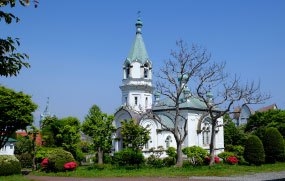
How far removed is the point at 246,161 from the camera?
79.7ft

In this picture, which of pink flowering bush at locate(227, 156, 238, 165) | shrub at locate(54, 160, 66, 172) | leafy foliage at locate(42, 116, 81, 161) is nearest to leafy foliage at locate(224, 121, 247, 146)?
pink flowering bush at locate(227, 156, 238, 165)

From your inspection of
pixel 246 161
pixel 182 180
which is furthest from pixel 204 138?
pixel 182 180

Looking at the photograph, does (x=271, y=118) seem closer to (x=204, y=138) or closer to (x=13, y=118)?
(x=204, y=138)

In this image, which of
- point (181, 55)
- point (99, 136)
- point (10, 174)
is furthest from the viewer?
point (99, 136)

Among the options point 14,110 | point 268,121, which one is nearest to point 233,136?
point 268,121

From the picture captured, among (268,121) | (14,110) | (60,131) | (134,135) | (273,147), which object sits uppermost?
(14,110)

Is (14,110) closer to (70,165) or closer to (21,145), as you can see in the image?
(70,165)

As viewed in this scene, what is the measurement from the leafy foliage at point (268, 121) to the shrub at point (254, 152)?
1300cm

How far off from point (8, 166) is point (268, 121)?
35540 mm

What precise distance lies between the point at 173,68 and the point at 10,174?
1545 cm

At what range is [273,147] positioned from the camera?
82.0 ft

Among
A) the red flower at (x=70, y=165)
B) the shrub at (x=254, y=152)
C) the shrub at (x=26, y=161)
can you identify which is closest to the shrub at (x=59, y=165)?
the red flower at (x=70, y=165)

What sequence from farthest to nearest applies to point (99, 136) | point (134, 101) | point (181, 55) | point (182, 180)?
point (134, 101) → point (99, 136) → point (181, 55) → point (182, 180)

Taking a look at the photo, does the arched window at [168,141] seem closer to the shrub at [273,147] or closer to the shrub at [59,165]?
A: the shrub at [273,147]
